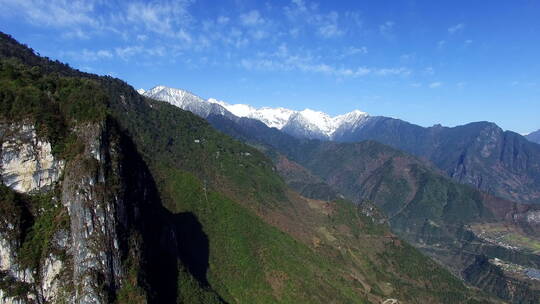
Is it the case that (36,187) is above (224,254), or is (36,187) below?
above

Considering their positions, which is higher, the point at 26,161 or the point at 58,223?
the point at 26,161

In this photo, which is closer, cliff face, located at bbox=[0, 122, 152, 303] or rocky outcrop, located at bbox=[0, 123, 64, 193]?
cliff face, located at bbox=[0, 122, 152, 303]

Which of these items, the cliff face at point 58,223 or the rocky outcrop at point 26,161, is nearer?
the cliff face at point 58,223

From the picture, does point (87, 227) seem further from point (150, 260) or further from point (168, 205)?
point (168, 205)

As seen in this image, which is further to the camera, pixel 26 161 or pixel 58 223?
pixel 26 161

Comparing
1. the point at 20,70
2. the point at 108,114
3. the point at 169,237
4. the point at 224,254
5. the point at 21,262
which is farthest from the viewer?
the point at 224,254

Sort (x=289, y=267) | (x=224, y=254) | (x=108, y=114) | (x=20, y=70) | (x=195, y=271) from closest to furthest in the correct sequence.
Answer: (x=108, y=114)
(x=20, y=70)
(x=195, y=271)
(x=224, y=254)
(x=289, y=267)

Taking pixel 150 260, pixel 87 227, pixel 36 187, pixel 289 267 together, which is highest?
pixel 36 187

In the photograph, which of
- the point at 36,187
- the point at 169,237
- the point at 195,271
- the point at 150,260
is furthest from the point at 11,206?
the point at 195,271
